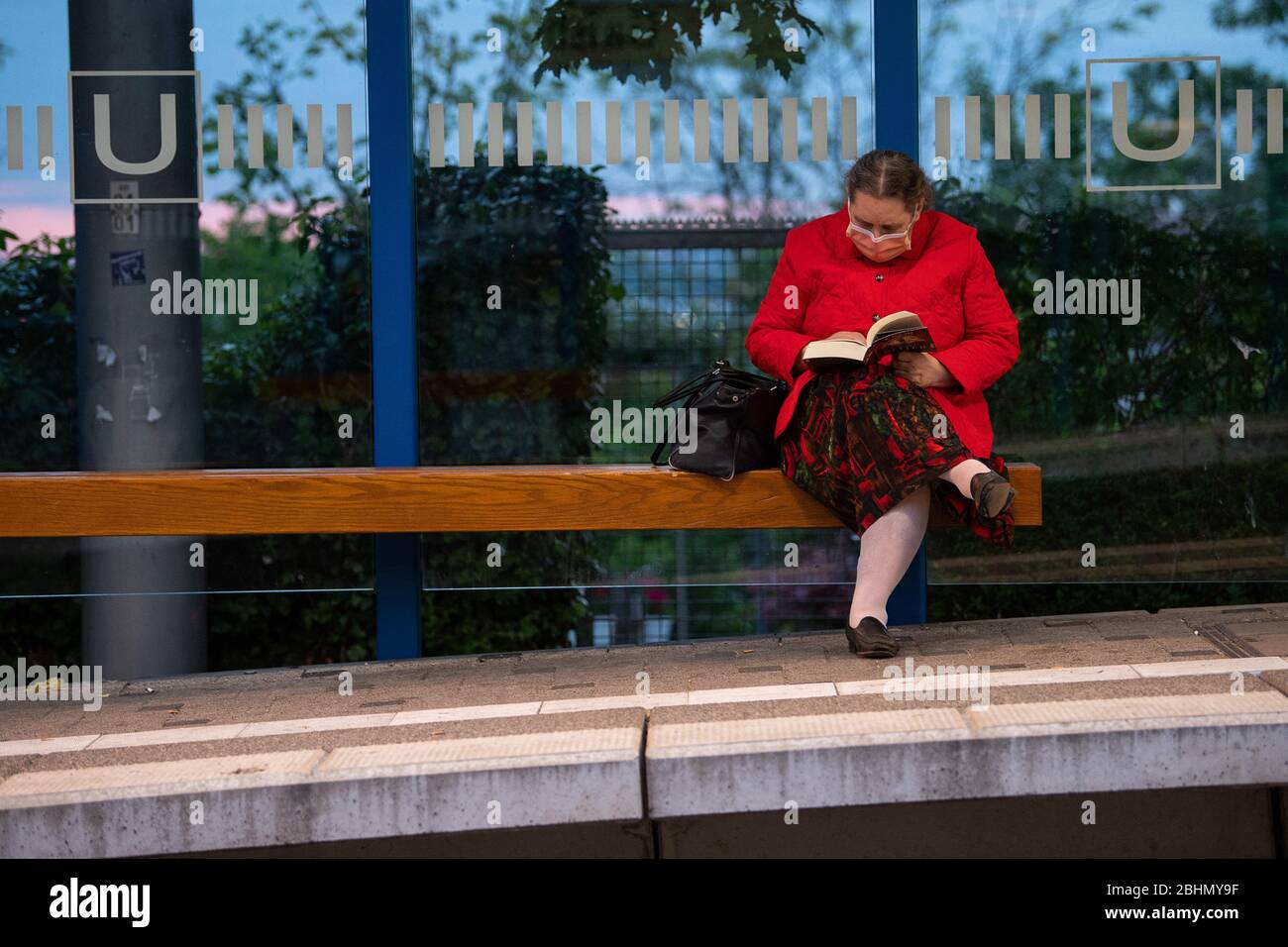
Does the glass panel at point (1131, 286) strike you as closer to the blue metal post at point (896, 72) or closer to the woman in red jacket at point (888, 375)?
Answer: the blue metal post at point (896, 72)

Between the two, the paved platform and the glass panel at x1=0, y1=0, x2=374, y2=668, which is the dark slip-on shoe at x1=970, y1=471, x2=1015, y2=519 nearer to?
the paved platform

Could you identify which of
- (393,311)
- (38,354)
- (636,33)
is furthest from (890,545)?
(38,354)

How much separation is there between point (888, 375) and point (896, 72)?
46.5 inches

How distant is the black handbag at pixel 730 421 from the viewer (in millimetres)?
4461

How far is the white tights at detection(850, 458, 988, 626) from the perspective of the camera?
4.20 m

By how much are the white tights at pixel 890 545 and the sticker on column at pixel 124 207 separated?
2.56 m

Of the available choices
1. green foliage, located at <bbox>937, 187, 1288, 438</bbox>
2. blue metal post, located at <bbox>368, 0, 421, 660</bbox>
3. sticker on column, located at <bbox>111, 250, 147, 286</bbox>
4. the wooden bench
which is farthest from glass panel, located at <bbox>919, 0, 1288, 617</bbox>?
sticker on column, located at <bbox>111, 250, 147, 286</bbox>

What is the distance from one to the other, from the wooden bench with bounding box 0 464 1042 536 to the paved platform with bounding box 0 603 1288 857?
679mm

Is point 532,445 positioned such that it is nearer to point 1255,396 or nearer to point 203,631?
point 203,631

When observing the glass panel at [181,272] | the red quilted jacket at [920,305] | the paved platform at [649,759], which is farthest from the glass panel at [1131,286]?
the glass panel at [181,272]

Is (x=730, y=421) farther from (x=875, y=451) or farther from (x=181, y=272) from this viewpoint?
(x=181, y=272)

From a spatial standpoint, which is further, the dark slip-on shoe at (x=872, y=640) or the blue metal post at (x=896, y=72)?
the blue metal post at (x=896, y=72)

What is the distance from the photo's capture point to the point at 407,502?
4465mm

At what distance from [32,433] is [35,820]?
2.29m
